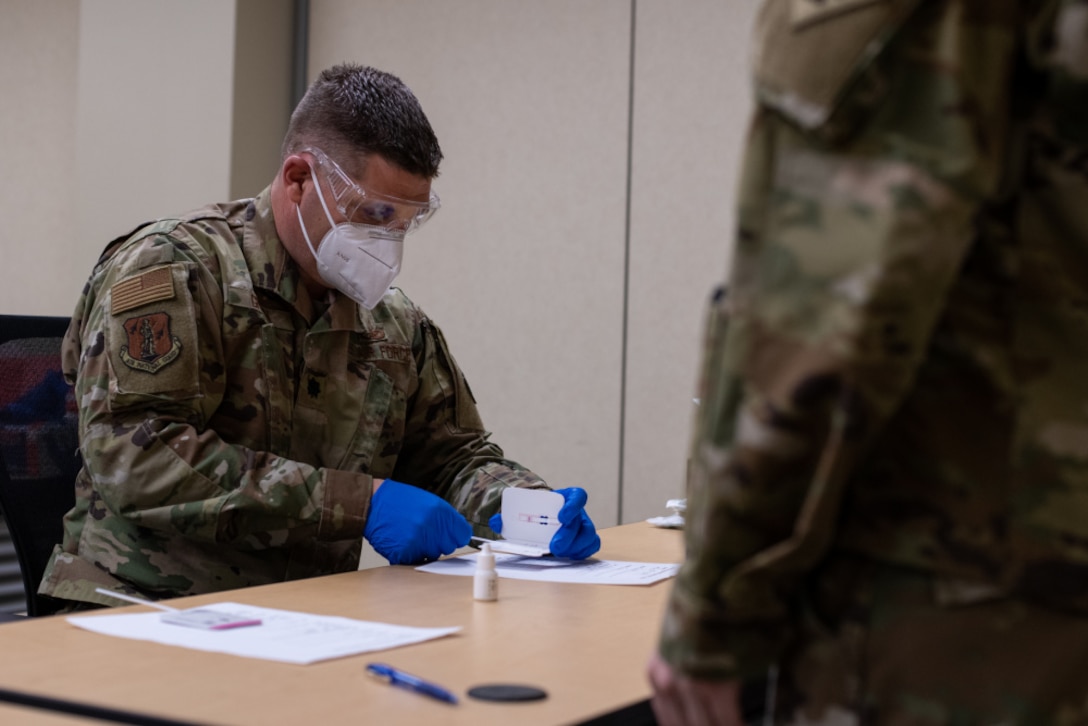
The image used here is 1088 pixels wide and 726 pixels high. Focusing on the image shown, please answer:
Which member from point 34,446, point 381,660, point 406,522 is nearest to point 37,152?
point 34,446

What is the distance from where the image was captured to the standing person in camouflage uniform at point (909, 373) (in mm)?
640

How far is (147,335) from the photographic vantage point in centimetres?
170

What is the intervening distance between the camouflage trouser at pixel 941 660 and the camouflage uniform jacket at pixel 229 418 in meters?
1.09

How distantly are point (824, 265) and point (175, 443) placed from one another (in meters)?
1.23

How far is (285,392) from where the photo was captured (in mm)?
1871

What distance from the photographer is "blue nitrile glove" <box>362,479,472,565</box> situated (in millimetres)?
1661

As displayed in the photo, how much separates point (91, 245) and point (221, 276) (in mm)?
2473

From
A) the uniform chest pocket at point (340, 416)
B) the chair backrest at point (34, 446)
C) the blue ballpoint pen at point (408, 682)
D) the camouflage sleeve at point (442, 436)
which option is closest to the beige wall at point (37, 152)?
the chair backrest at point (34, 446)

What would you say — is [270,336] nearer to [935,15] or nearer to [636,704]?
[636,704]

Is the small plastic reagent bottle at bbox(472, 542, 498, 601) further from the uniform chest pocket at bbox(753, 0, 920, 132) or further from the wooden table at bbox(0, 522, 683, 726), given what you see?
the uniform chest pocket at bbox(753, 0, 920, 132)

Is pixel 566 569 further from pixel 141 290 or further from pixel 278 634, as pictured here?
pixel 141 290

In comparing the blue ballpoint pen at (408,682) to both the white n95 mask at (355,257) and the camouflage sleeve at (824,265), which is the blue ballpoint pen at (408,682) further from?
the white n95 mask at (355,257)

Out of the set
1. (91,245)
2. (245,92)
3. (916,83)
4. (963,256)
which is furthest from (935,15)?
(91,245)

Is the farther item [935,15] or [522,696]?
[522,696]
